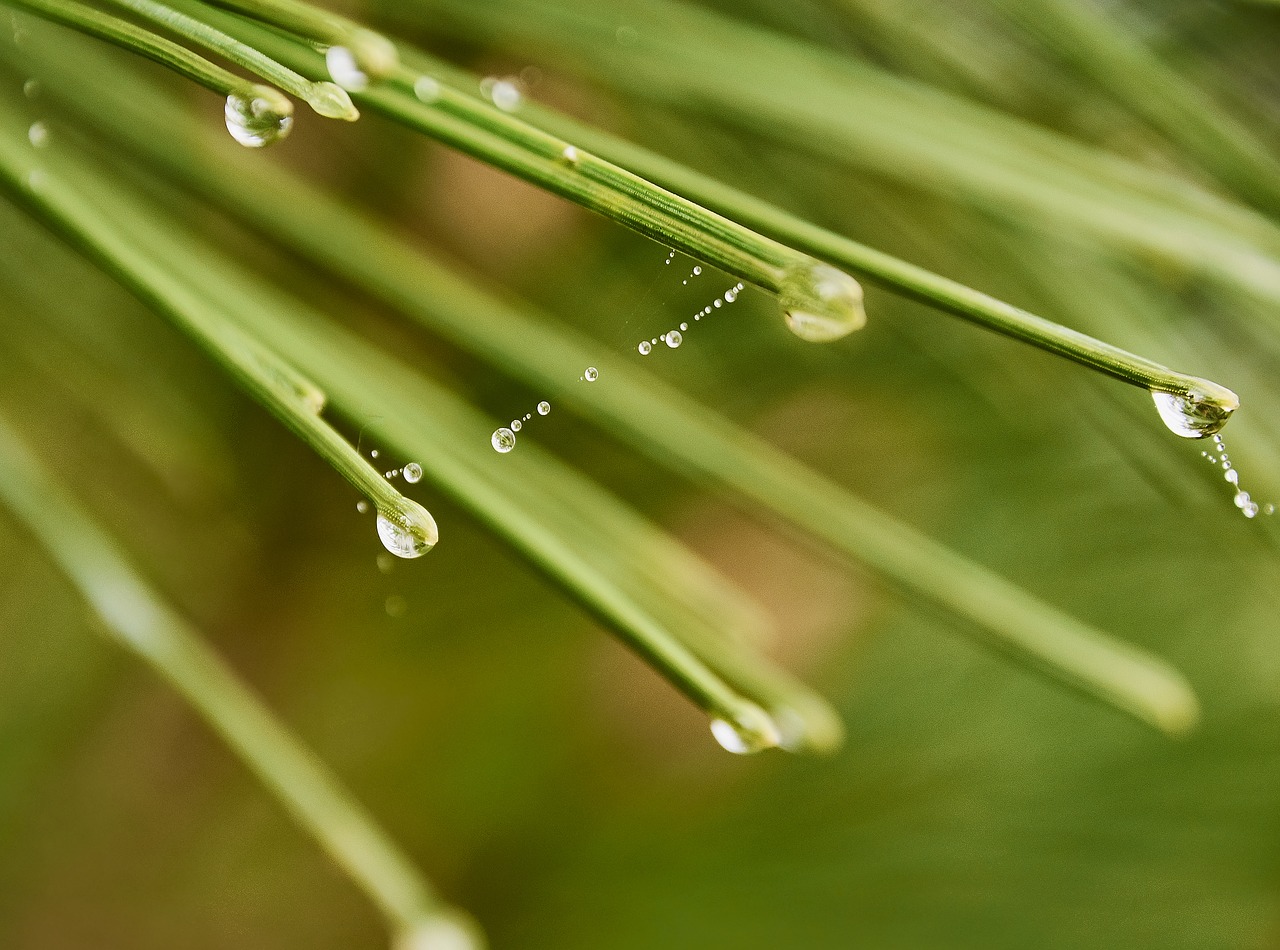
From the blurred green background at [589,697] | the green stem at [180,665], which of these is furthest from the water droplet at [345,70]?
the blurred green background at [589,697]

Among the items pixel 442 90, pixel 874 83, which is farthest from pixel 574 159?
pixel 874 83

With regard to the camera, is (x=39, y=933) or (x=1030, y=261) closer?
(x=1030, y=261)

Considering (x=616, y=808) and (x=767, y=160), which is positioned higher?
(x=767, y=160)

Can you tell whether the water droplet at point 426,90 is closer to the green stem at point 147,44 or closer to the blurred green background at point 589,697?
the green stem at point 147,44

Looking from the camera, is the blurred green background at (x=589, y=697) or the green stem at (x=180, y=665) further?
the blurred green background at (x=589, y=697)

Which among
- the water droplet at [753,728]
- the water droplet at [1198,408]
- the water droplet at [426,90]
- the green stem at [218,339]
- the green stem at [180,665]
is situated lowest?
the green stem at [180,665]

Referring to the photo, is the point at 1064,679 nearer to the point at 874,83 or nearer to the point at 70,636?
the point at 874,83

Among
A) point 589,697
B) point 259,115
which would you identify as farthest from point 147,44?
point 589,697

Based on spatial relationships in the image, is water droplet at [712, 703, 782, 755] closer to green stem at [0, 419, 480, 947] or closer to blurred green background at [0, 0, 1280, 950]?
green stem at [0, 419, 480, 947]

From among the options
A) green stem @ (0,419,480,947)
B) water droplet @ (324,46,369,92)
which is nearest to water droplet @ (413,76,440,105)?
water droplet @ (324,46,369,92)
